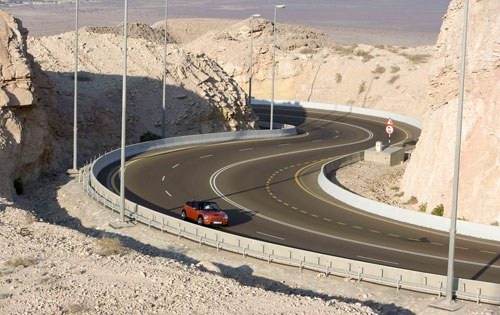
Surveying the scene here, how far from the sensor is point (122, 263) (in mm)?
28266

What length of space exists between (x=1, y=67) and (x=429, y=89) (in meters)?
23.5

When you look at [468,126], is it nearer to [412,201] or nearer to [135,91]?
[412,201]

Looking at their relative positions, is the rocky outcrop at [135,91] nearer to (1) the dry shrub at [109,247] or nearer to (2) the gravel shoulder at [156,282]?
(2) the gravel shoulder at [156,282]

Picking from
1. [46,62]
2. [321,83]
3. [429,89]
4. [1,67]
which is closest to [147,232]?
[1,67]

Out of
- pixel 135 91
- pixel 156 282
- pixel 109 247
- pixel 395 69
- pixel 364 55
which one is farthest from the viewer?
pixel 364 55

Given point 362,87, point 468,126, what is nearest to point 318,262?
point 468,126

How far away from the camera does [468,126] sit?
43906 millimetres

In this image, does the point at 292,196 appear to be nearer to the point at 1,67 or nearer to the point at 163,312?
the point at 1,67

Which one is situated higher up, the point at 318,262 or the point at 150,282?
the point at 150,282

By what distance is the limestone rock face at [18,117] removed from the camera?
47500mm

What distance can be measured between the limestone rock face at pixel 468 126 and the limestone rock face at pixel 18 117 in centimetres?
2051

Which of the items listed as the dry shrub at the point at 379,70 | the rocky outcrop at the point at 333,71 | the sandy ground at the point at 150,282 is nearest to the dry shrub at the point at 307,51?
the rocky outcrop at the point at 333,71

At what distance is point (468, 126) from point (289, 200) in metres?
9.36

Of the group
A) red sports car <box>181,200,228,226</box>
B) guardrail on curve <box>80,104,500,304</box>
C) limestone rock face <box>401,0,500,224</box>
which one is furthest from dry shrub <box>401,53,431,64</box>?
guardrail on curve <box>80,104,500,304</box>
